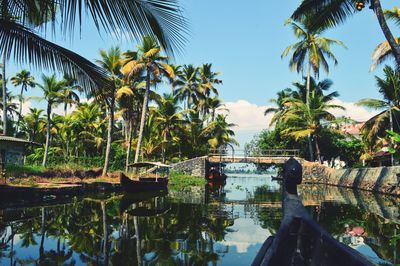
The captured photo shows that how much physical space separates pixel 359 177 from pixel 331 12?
1776 centimetres

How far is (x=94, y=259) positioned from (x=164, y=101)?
31089 millimetres

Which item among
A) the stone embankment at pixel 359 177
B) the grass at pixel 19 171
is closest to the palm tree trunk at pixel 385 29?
the stone embankment at pixel 359 177

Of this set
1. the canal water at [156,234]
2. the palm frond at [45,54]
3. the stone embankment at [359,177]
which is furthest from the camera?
the stone embankment at [359,177]

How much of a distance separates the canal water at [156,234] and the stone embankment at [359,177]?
8.22 meters

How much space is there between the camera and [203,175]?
3816 centimetres

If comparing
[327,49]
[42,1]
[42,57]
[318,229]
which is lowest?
[318,229]

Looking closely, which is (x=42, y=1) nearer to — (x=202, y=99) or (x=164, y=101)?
(x=164, y=101)

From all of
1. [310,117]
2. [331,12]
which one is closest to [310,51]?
[310,117]

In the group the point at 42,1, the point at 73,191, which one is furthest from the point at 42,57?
the point at 73,191

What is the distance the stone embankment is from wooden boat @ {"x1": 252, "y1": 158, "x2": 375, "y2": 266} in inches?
746

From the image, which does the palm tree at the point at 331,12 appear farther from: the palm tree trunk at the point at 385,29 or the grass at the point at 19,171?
the grass at the point at 19,171

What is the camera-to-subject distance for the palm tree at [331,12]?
1260cm

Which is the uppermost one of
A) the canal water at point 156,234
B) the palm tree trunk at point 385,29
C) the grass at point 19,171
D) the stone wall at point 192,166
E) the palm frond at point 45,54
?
the palm tree trunk at point 385,29

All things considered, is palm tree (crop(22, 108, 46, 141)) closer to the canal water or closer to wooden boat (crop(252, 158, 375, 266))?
the canal water
